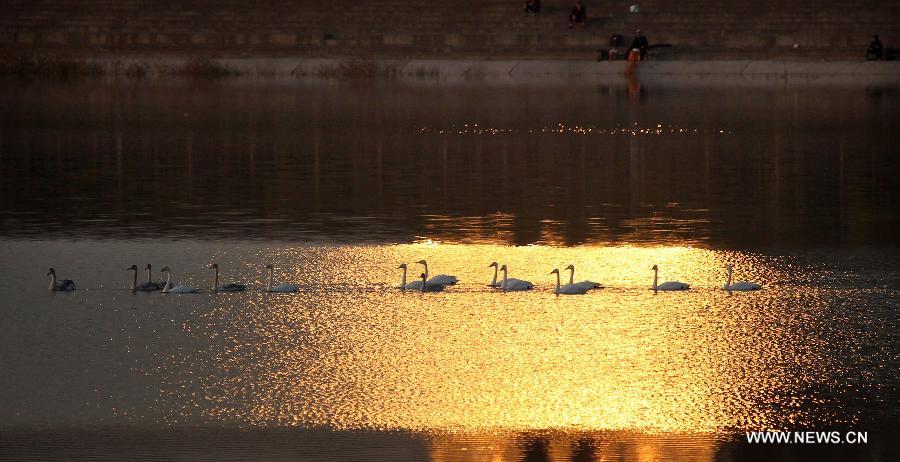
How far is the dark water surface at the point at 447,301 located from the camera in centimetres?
961

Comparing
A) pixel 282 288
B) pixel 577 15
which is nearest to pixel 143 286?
pixel 282 288

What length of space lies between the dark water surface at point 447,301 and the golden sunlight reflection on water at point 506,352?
3 cm

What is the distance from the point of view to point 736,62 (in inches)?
2071

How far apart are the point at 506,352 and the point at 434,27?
4584cm

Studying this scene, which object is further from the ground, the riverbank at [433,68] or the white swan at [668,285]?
the riverbank at [433,68]

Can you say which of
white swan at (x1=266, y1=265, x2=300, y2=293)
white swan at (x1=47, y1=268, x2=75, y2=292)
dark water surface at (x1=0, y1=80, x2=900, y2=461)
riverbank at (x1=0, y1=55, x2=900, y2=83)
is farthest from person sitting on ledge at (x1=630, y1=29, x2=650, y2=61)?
white swan at (x1=47, y1=268, x2=75, y2=292)

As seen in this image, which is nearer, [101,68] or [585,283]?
[585,283]

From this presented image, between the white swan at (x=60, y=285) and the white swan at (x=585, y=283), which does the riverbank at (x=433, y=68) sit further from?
the white swan at (x=60, y=285)

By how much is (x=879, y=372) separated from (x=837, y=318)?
6.17 feet

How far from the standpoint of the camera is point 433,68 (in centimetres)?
5269

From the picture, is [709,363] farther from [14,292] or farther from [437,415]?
[14,292]

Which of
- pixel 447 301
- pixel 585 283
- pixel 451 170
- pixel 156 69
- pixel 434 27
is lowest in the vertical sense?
pixel 447 301

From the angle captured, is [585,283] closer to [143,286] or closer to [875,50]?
[143,286]

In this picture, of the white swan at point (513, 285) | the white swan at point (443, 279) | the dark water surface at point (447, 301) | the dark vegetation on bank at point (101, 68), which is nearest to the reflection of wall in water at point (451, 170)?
the dark water surface at point (447, 301)
